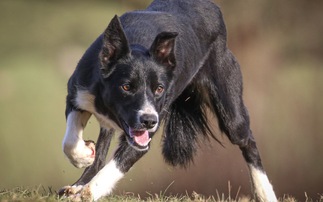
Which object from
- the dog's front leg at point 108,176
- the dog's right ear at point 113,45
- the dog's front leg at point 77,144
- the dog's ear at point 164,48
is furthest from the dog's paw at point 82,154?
the dog's ear at point 164,48

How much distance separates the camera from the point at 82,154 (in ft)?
23.8

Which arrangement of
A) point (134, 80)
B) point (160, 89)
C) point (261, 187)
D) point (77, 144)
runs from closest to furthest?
point (134, 80) → point (160, 89) → point (77, 144) → point (261, 187)

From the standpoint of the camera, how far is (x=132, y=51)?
7.07 metres

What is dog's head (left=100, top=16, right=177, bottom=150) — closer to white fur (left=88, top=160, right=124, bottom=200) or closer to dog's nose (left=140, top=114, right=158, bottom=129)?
dog's nose (left=140, top=114, right=158, bottom=129)

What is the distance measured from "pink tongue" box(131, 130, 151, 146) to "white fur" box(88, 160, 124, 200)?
0.38m

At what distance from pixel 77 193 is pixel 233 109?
198 centimetres

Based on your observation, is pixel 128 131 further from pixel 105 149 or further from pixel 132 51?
pixel 105 149

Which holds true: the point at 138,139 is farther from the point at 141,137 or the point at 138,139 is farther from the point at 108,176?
the point at 108,176

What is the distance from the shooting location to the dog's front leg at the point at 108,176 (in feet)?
23.0

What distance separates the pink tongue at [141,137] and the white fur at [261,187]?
1.82 meters

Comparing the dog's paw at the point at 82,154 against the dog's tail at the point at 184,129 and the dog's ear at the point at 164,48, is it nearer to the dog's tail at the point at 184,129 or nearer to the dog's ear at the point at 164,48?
the dog's ear at the point at 164,48

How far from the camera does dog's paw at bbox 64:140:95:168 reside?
7.24 m

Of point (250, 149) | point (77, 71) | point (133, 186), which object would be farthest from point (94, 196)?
point (133, 186)

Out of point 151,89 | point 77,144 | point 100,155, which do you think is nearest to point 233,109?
point 100,155
